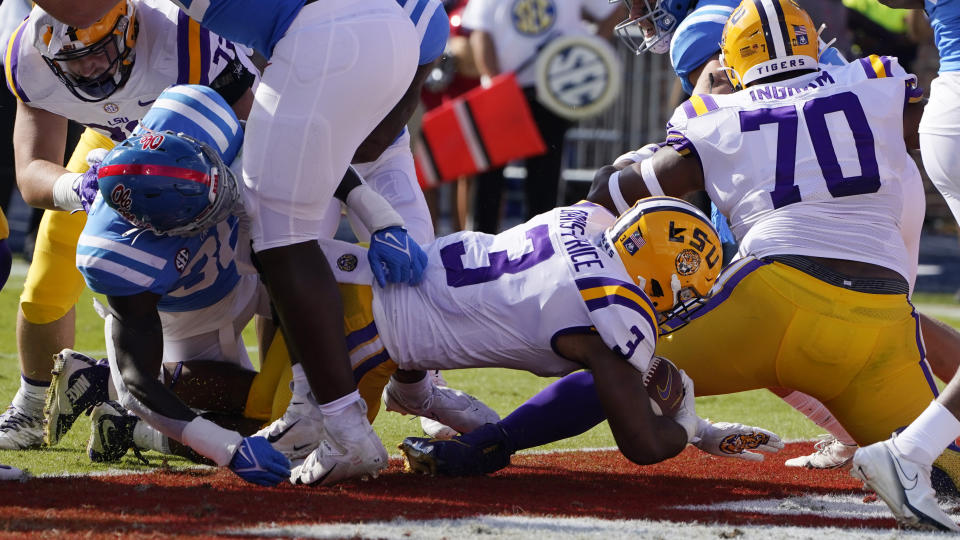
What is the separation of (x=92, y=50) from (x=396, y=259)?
1032 millimetres

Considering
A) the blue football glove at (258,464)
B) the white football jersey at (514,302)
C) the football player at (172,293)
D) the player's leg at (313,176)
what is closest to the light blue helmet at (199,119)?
the football player at (172,293)

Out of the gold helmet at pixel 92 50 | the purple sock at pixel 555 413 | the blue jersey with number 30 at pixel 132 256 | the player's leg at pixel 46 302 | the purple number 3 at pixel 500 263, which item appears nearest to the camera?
the blue jersey with number 30 at pixel 132 256

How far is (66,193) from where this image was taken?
3.39 meters

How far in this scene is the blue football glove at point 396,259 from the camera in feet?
10.2

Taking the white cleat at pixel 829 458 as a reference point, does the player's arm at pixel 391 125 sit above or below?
above

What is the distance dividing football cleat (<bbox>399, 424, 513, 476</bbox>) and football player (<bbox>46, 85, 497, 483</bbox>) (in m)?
0.19

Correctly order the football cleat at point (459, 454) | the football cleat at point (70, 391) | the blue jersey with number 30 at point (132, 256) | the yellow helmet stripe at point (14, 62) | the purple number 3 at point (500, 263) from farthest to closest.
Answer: the yellow helmet stripe at point (14, 62)
the football cleat at point (70, 391)
the football cleat at point (459, 454)
the purple number 3 at point (500, 263)
the blue jersey with number 30 at point (132, 256)

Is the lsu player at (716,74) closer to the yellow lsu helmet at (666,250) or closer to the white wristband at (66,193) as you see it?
the yellow lsu helmet at (666,250)

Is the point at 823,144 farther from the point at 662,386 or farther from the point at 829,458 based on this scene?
the point at 829,458

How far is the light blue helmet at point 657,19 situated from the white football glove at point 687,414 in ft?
5.40

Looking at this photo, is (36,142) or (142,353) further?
(36,142)

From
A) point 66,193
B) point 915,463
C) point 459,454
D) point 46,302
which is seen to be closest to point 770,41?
point 915,463

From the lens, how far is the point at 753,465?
3.57m

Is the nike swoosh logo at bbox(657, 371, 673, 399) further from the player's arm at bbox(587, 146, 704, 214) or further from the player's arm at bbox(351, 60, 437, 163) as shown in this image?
the player's arm at bbox(351, 60, 437, 163)
